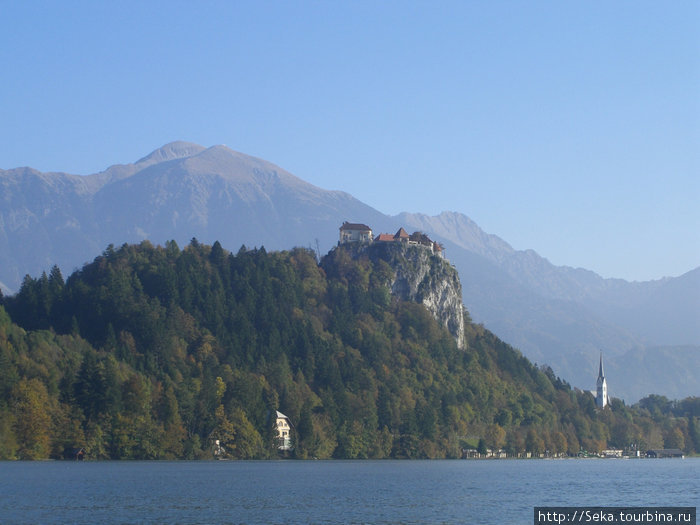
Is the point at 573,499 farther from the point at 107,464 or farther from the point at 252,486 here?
the point at 107,464

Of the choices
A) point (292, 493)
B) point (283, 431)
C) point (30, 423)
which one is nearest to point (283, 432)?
point (283, 431)

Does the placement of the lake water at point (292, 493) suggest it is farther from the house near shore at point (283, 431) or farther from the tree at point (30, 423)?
the house near shore at point (283, 431)

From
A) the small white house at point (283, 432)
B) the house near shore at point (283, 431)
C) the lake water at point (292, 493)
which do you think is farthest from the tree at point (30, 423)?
the small white house at point (283, 432)

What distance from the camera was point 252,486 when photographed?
113250 millimetres

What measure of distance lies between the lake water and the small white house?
32300 millimetres

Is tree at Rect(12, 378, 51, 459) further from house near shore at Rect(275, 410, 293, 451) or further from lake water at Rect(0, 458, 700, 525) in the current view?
house near shore at Rect(275, 410, 293, 451)

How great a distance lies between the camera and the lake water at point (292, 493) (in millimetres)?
85250

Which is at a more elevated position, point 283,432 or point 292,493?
point 283,432

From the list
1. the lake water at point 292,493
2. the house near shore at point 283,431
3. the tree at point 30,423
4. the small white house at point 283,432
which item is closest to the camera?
the lake water at point 292,493

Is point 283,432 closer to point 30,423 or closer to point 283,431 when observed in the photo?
point 283,431

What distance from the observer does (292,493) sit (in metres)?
106

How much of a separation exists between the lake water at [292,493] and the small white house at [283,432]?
3230 cm

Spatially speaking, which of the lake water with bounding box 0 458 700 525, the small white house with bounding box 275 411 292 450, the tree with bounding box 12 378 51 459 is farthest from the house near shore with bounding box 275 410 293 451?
the tree with bounding box 12 378 51 459

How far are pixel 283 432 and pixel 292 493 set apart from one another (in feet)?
276
